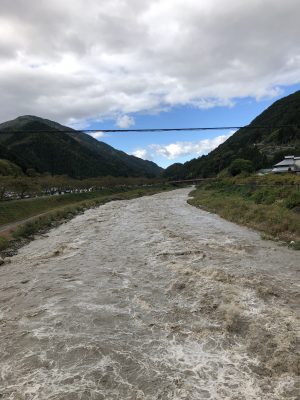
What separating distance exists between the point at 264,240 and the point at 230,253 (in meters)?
4.26

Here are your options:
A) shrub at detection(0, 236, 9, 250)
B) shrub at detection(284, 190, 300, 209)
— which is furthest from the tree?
shrub at detection(0, 236, 9, 250)

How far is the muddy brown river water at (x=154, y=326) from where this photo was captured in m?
7.77

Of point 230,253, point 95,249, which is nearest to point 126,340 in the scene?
point 230,253

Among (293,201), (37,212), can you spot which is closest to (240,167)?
(37,212)

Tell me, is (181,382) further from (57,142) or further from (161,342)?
(57,142)

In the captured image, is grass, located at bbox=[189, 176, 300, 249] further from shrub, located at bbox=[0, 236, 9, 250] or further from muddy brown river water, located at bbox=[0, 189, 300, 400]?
shrub, located at bbox=[0, 236, 9, 250]

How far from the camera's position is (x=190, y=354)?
29.1 feet

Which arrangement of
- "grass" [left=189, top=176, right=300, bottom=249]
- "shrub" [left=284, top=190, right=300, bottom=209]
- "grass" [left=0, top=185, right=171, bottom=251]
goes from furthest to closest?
"grass" [left=0, top=185, right=171, bottom=251], "shrub" [left=284, top=190, right=300, bottom=209], "grass" [left=189, top=176, right=300, bottom=249]

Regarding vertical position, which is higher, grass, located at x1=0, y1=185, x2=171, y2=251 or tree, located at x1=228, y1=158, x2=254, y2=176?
tree, located at x1=228, y1=158, x2=254, y2=176

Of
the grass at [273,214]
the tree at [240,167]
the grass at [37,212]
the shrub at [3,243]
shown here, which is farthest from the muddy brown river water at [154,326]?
the tree at [240,167]

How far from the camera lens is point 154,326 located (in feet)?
34.7

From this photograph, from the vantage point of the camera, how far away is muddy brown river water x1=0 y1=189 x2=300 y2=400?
7.77 meters

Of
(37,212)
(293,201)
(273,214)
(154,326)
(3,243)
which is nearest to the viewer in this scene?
(154,326)

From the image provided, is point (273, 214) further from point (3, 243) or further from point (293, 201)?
point (3, 243)
